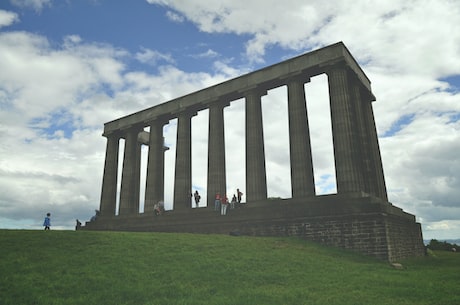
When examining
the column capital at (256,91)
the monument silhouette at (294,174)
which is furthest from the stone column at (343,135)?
the column capital at (256,91)

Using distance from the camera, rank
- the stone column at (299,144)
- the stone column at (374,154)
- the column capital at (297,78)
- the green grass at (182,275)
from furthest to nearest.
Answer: the stone column at (374,154)
the column capital at (297,78)
the stone column at (299,144)
the green grass at (182,275)

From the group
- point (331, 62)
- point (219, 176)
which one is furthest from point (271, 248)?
point (331, 62)

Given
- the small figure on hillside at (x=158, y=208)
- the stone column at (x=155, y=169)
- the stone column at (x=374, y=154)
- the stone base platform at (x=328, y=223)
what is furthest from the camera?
the stone column at (x=155, y=169)

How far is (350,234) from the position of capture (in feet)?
94.3

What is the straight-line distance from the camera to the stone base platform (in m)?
28.1

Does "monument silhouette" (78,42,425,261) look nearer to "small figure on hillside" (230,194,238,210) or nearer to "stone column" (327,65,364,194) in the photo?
"stone column" (327,65,364,194)

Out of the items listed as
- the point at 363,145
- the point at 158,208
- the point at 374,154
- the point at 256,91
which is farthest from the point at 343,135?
the point at 158,208

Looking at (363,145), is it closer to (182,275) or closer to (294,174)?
(294,174)

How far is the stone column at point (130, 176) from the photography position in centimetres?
5297

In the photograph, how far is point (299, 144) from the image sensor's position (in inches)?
1468

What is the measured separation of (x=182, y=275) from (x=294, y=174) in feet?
72.3

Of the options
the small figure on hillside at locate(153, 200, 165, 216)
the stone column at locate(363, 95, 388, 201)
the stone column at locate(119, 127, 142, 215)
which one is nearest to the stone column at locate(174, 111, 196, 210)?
the small figure on hillside at locate(153, 200, 165, 216)

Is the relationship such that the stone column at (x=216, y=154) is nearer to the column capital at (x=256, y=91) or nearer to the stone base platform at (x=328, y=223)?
the stone base platform at (x=328, y=223)

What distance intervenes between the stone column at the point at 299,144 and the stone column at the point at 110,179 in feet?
101
